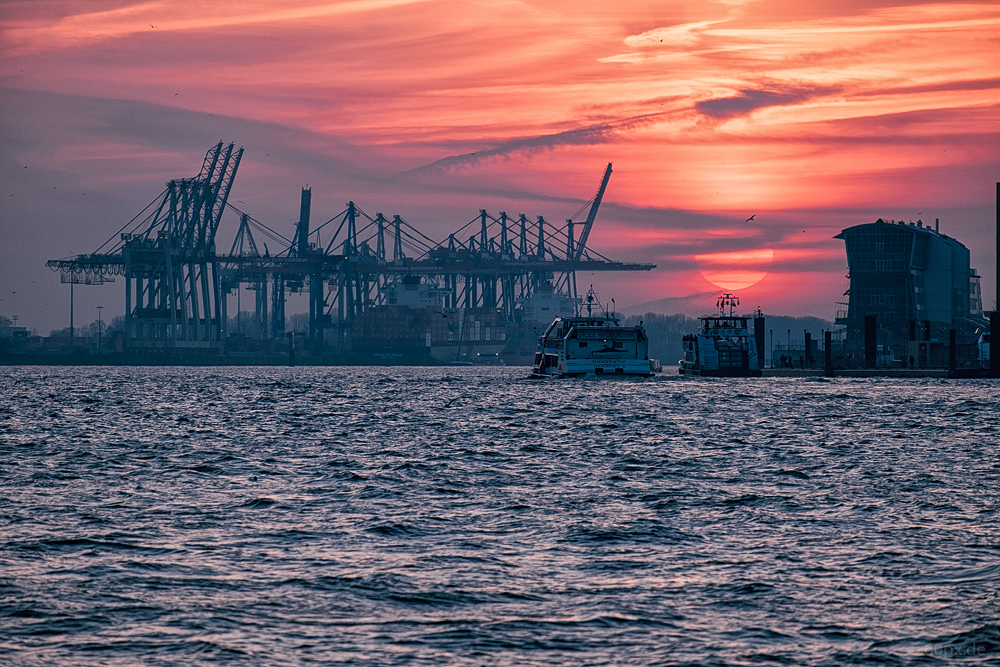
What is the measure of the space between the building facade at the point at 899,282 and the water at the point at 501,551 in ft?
390

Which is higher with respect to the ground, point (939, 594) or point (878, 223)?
point (878, 223)

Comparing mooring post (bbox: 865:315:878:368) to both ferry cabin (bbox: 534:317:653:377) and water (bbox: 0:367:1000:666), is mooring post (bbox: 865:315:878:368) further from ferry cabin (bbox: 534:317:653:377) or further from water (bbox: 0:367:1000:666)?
water (bbox: 0:367:1000:666)

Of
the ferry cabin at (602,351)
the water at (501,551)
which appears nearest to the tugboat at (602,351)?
the ferry cabin at (602,351)

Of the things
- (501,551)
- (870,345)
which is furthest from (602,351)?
A: (501,551)

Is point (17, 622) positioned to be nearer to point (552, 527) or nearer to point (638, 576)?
point (638, 576)

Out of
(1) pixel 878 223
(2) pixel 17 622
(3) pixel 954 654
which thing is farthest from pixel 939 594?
(1) pixel 878 223

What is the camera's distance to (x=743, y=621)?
518 inches

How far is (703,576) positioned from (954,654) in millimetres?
4246

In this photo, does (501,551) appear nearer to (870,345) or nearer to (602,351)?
(602,351)

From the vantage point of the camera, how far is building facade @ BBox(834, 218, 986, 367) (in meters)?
151

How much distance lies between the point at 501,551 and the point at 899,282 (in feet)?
475

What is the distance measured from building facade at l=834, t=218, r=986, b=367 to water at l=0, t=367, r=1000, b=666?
118800mm

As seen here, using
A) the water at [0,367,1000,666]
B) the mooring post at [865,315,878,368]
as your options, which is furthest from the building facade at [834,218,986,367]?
the water at [0,367,1000,666]

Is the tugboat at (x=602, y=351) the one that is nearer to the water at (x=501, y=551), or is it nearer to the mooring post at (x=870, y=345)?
the mooring post at (x=870, y=345)
